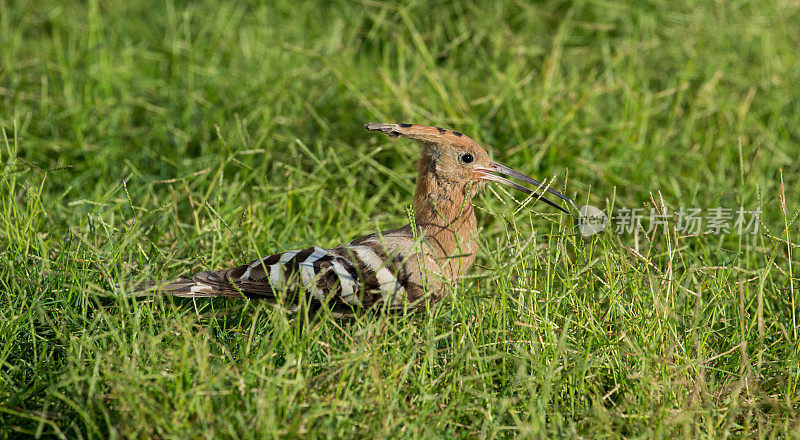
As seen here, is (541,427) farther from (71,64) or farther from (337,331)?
(71,64)

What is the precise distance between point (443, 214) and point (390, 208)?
2.78ft

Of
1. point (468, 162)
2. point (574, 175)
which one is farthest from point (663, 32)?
point (468, 162)

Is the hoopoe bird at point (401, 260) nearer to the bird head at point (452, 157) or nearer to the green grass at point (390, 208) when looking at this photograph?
the bird head at point (452, 157)

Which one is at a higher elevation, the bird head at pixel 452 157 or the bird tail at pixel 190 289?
the bird head at pixel 452 157

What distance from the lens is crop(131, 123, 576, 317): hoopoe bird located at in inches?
110

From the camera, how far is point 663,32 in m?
4.89

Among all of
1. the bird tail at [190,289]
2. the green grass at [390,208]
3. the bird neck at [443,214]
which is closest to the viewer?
the green grass at [390,208]

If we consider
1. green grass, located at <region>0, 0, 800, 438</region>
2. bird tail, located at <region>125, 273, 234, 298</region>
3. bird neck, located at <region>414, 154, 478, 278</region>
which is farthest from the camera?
bird neck, located at <region>414, 154, 478, 278</region>

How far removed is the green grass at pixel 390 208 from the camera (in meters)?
2.33

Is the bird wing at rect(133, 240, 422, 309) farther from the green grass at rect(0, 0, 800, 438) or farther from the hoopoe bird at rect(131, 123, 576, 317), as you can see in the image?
the green grass at rect(0, 0, 800, 438)

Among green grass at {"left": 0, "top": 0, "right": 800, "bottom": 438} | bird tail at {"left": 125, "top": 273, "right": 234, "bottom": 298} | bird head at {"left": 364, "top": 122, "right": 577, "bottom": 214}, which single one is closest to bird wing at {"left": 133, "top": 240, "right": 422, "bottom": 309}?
bird tail at {"left": 125, "top": 273, "right": 234, "bottom": 298}

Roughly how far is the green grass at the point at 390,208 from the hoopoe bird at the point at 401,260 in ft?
0.35

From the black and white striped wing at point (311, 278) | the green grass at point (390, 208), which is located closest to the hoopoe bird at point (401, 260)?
the black and white striped wing at point (311, 278)

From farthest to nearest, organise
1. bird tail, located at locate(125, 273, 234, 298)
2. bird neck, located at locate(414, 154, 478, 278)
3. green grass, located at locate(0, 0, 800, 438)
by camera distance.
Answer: bird neck, located at locate(414, 154, 478, 278) → bird tail, located at locate(125, 273, 234, 298) → green grass, located at locate(0, 0, 800, 438)
